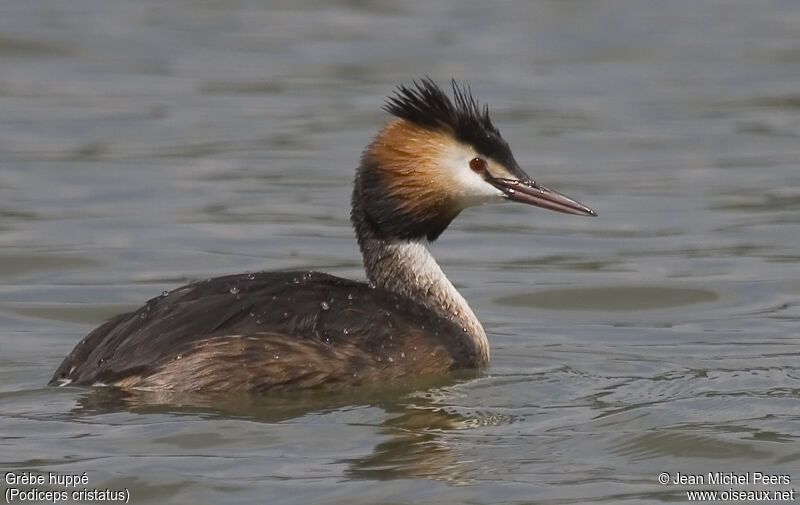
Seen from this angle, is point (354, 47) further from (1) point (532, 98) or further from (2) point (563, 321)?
(2) point (563, 321)

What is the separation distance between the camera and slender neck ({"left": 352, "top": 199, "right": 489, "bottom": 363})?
9148 mm

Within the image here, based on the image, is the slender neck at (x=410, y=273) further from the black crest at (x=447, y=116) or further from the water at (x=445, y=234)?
the black crest at (x=447, y=116)

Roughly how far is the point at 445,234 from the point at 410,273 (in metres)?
3.74

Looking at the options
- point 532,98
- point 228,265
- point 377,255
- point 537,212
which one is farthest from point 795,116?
point 377,255

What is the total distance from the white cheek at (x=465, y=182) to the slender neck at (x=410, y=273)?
1.05 ft

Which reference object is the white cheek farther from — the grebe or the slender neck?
the slender neck

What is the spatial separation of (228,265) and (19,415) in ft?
13.2

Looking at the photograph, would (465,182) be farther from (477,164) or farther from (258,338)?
(258,338)

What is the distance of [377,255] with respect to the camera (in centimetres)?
916

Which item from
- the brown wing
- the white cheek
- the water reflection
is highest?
the white cheek

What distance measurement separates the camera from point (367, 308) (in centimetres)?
850

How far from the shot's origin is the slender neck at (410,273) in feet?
30.0

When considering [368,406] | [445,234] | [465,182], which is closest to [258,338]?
[368,406]

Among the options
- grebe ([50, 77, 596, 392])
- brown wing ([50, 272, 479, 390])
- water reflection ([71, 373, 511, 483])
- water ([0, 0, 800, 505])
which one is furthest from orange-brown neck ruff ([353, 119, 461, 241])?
water reflection ([71, 373, 511, 483])
